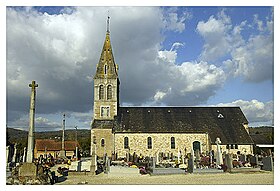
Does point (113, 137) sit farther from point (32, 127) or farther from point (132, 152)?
point (32, 127)

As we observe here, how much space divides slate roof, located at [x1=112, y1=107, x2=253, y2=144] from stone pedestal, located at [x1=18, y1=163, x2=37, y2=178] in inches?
904

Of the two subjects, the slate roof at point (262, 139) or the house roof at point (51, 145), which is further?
the house roof at point (51, 145)

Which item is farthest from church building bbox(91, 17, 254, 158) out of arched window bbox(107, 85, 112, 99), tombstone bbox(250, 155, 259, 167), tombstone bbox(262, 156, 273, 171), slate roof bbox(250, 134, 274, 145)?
tombstone bbox(262, 156, 273, 171)

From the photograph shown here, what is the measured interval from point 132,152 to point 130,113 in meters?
6.16

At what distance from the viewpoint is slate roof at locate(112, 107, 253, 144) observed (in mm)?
35562

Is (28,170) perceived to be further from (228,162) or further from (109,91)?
(109,91)

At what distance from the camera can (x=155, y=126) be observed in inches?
1430

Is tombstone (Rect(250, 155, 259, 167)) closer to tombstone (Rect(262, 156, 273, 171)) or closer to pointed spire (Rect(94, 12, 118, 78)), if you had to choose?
tombstone (Rect(262, 156, 273, 171))

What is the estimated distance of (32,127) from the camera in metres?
12.8

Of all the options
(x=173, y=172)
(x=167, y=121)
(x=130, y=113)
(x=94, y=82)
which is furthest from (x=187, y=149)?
(x=173, y=172)

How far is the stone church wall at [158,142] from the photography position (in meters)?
34.8

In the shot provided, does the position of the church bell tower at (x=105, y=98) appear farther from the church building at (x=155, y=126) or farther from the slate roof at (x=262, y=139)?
the slate roof at (x=262, y=139)

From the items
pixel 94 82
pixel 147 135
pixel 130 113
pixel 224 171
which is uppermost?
pixel 94 82

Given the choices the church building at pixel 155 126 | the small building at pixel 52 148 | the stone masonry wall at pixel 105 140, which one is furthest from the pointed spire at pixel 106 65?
the small building at pixel 52 148
